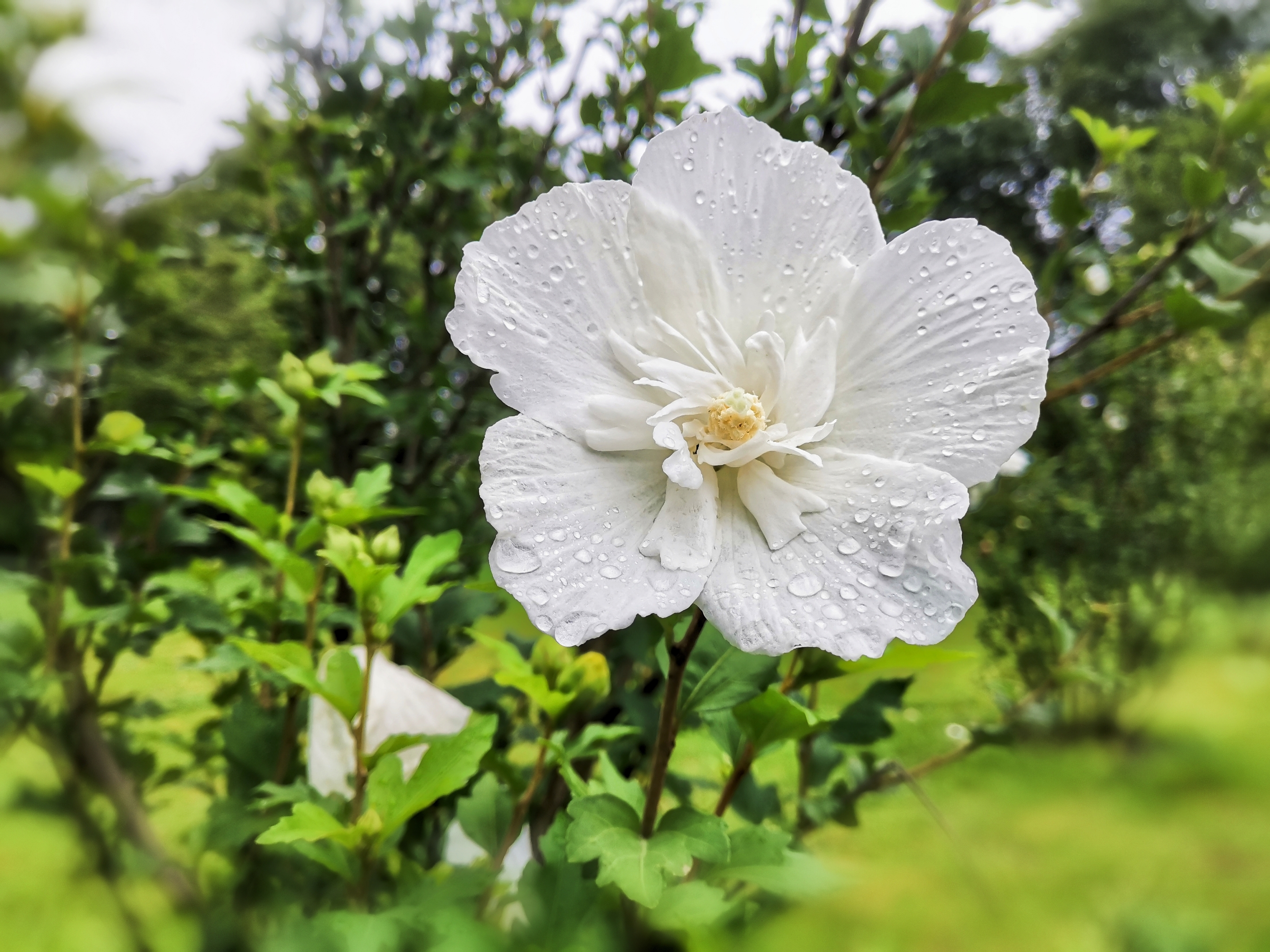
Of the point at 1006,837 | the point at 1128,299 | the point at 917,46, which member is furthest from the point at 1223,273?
the point at 1006,837

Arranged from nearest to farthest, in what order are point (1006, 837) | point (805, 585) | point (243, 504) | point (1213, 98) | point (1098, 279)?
point (805, 585)
point (243, 504)
point (1213, 98)
point (1098, 279)
point (1006, 837)

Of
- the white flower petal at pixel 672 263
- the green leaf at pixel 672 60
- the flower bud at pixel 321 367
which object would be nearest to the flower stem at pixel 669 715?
the white flower petal at pixel 672 263

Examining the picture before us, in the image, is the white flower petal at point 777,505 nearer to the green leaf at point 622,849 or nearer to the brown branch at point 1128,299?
the green leaf at point 622,849

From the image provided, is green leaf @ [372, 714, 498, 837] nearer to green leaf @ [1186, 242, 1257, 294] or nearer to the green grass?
the green grass

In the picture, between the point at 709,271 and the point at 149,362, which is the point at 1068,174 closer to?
the point at 709,271

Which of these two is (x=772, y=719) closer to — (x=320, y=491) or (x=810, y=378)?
(x=810, y=378)

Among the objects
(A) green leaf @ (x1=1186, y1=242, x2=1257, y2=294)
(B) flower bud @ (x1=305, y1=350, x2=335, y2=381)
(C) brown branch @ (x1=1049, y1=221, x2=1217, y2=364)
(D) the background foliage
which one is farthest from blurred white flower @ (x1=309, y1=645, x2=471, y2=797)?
(A) green leaf @ (x1=1186, y1=242, x2=1257, y2=294)
